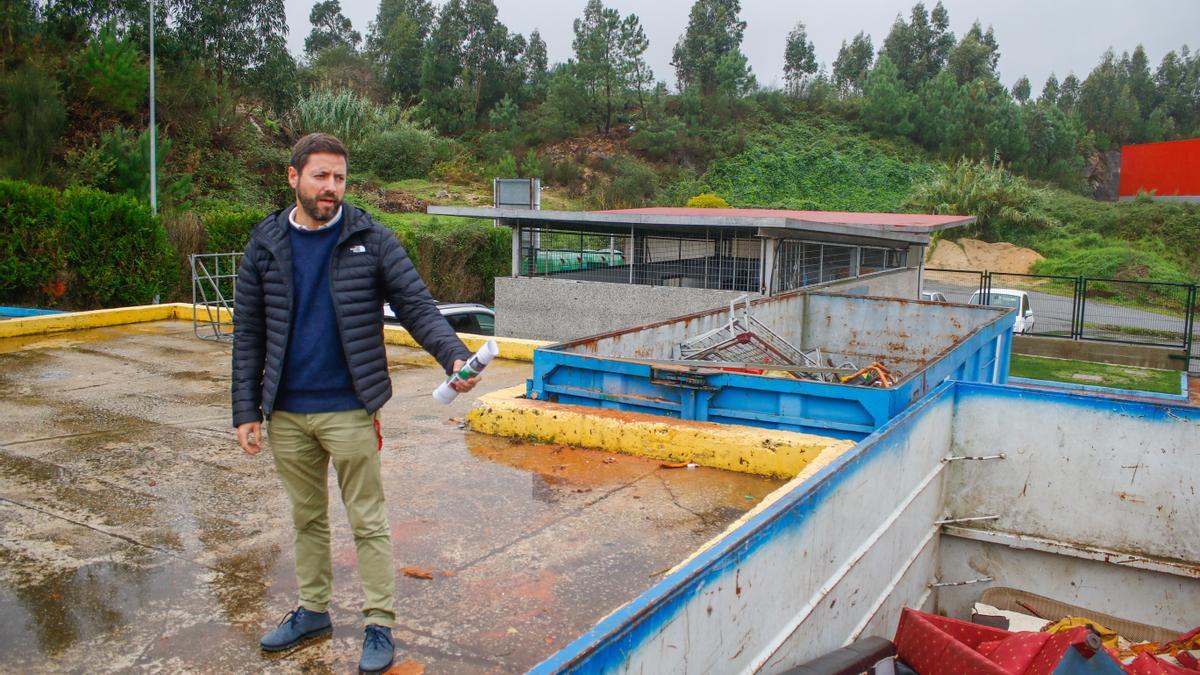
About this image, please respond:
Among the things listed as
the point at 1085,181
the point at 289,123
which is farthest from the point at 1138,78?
the point at 289,123

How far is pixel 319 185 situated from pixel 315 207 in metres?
0.08

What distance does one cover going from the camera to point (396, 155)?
131 feet

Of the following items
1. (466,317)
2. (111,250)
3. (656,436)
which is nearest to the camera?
(656,436)

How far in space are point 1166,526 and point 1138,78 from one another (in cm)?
9028

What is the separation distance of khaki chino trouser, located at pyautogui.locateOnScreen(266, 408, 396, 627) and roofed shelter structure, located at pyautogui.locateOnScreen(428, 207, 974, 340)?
10.5 meters

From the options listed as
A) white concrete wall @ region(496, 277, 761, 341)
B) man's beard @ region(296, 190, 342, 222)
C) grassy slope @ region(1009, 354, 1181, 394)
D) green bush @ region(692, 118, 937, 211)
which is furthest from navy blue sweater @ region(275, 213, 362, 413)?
green bush @ region(692, 118, 937, 211)

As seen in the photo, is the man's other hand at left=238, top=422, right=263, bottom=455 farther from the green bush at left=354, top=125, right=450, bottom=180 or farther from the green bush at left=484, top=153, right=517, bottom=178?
the green bush at left=484, top=153, right=517, bottom=178

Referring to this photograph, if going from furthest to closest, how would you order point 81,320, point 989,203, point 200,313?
point 989,203, point 200,313, point 81,320

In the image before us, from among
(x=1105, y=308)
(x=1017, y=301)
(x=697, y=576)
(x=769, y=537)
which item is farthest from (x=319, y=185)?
(x=1105, y=308)

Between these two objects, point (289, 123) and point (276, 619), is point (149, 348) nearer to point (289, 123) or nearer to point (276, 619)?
point (276, 619)

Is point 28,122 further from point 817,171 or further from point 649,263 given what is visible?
point 817,171

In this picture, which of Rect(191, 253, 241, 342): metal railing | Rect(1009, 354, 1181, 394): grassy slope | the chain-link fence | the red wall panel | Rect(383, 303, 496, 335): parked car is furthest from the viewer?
the red wall panel

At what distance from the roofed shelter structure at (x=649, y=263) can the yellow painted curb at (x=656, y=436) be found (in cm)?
711

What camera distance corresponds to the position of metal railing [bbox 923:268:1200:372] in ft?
71.0
